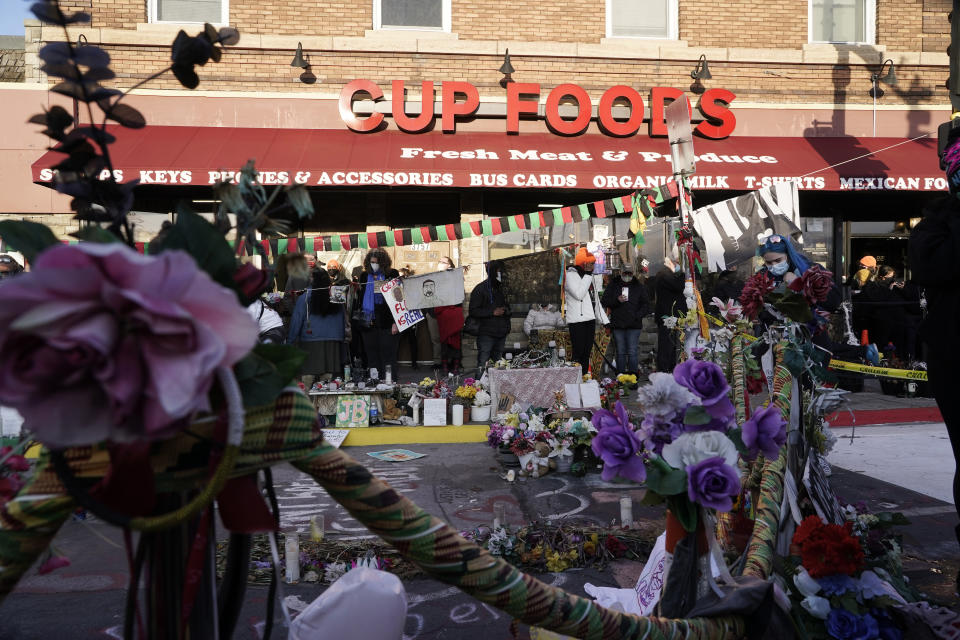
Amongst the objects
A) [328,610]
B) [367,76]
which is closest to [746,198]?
[367,76]

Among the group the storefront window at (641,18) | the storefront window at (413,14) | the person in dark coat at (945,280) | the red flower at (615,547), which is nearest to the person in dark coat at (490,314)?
the storefront window at (413,14)

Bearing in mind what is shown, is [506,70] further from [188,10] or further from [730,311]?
[730,311]

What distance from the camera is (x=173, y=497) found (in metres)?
1.34

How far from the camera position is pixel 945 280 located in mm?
3430

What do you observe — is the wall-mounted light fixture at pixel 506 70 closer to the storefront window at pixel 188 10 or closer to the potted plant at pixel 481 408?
the storefront window at pixel 188 10

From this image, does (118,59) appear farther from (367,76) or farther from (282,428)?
(282,428)

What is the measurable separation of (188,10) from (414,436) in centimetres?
952

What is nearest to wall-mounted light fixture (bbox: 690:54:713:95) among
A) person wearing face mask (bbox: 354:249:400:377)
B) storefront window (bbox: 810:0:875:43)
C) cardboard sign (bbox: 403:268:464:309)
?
storefront window (bbox: 810:0:875:43)

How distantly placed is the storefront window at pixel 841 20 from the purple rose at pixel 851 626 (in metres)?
14.2

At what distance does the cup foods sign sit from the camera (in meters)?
13.1

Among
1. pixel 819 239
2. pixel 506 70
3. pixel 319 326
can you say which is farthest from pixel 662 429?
pixel 819 239

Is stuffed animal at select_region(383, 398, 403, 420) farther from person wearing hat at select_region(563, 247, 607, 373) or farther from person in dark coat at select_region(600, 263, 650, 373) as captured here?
person in dark coat at select_region(600, 263, 650, 373)

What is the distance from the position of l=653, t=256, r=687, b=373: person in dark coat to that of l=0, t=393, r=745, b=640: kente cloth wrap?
1026 centimetres

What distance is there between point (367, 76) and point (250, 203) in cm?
1268
